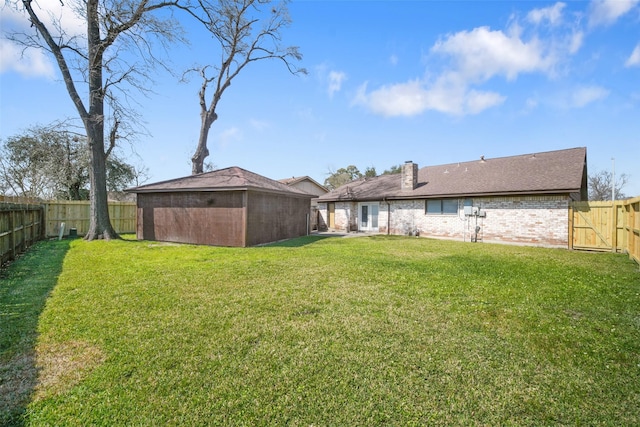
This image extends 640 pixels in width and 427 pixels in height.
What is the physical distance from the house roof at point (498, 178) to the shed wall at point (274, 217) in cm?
474

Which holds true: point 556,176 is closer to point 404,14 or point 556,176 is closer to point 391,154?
point 404,14

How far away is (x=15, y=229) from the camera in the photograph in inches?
322

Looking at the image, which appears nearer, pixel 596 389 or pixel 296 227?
pixel 596 389

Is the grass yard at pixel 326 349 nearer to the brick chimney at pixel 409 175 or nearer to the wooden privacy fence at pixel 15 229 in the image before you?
the wooden privacy fence at pixel 15 229

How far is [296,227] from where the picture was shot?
15.0 m

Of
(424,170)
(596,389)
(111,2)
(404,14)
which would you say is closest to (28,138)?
(111,2)

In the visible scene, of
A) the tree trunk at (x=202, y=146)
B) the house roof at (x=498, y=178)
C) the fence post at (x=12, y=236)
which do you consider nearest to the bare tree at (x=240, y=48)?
the tree trunk at (x=202, y=146)

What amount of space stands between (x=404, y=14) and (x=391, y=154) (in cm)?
1781

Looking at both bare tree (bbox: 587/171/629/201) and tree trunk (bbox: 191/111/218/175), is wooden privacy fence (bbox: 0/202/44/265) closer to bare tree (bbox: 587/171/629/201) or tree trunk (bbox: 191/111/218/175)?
tree trunk (bbox: 191/111/218/175)

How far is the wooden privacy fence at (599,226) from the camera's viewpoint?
10.4m

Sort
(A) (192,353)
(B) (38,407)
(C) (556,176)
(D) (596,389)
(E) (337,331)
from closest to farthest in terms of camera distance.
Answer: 1. (B) (38,407)
2. (D) (596,389)
3. (A) (192,353)
4. (E) (337,331)
5. (C) (556,176)

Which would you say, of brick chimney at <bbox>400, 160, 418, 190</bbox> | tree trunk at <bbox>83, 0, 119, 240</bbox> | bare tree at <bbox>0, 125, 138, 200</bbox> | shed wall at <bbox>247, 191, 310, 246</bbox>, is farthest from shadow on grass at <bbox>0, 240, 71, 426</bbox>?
brick chimney at <bbox>400, 160, 418, 190</bbox>

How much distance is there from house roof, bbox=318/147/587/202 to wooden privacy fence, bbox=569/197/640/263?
89 centimetres

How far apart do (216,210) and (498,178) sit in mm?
13008
